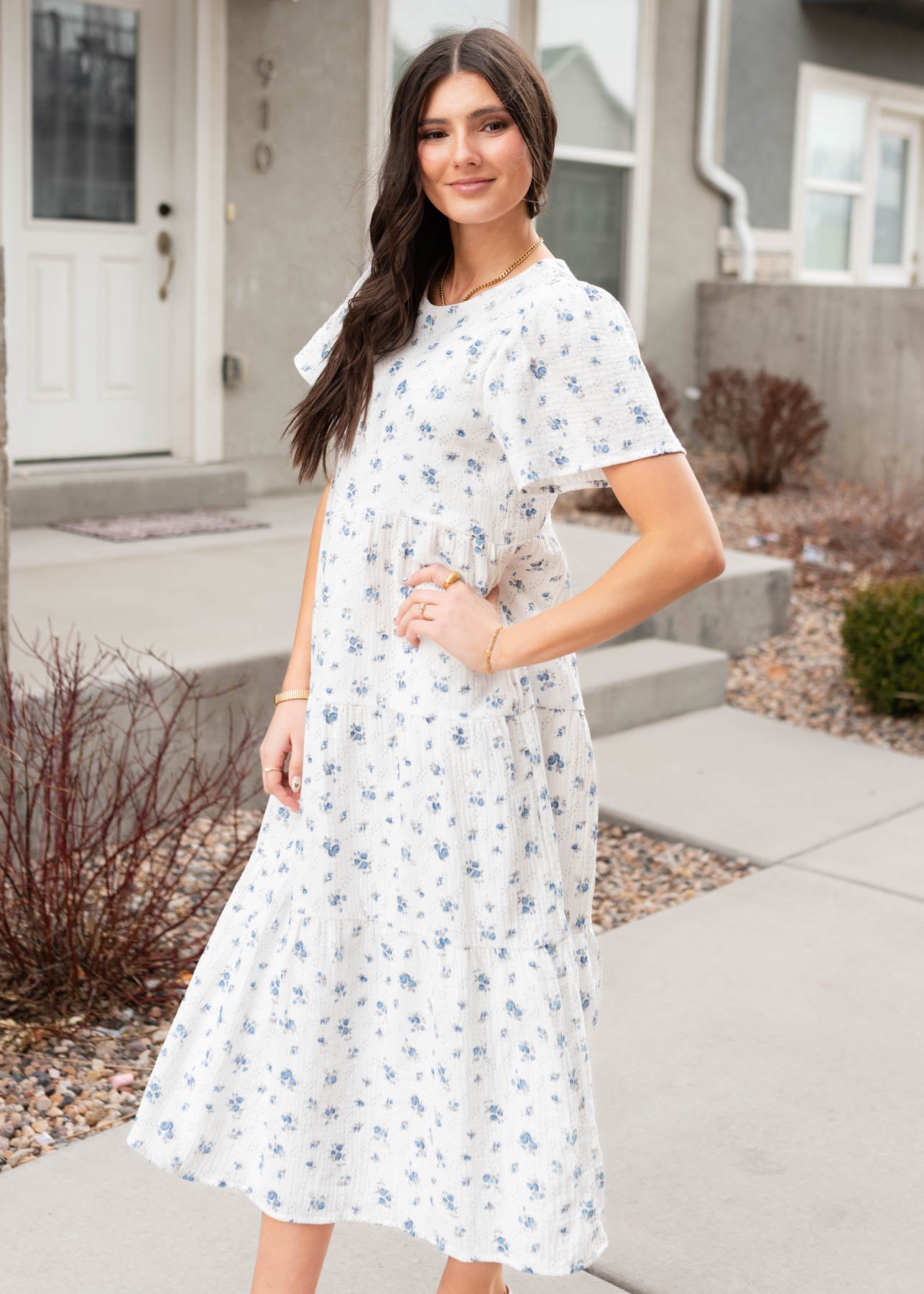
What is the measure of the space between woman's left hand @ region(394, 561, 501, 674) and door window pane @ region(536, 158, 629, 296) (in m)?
7.80

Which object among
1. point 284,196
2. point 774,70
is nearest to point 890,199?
point 774,70

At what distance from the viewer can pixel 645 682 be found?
16.1ft

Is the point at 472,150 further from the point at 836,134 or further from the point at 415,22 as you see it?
the point at 836,134

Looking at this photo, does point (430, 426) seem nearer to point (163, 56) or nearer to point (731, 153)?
point (163, 56)

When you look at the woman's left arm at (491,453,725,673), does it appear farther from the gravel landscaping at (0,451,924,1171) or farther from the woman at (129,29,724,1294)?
the gravel landscaping at (0,451,924,1171)

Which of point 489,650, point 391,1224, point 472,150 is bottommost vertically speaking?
point 391,1224

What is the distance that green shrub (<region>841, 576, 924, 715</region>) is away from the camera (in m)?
5.13

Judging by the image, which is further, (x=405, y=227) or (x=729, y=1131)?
(x=729, y=1131)

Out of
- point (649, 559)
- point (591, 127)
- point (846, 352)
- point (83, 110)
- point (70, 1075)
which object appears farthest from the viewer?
point (846, 352)

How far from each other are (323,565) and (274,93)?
19.4 feet

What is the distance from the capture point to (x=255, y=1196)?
1.66m

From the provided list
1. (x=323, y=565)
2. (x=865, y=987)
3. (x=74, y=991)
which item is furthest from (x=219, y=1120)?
(x=865, y=987)

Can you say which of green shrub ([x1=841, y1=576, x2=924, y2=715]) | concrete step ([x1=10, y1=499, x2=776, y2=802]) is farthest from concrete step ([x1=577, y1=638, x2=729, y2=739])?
green shrub ([x1=841, y1=576, x2=924, y2=715])

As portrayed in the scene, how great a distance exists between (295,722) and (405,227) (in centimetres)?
59
